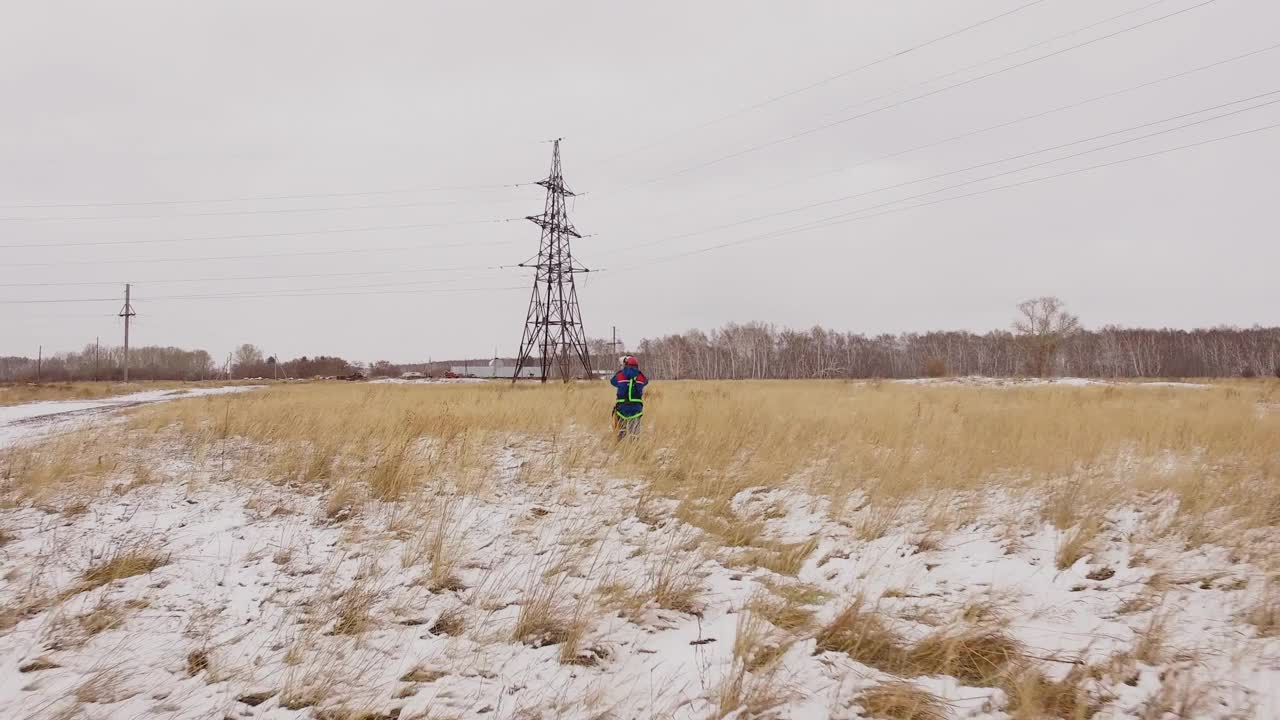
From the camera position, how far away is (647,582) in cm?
368

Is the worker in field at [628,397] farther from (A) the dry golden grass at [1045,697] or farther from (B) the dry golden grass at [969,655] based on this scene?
(A) the dry golden grass at [1045,697]

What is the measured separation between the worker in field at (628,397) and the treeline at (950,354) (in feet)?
216

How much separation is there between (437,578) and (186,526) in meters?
2.84

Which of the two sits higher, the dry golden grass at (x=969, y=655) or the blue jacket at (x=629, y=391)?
the blue jacket at (x=629, y=391)

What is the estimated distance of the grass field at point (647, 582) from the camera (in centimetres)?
259

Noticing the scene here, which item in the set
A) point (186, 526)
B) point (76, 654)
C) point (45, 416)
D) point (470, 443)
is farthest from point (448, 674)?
point (45, 416)

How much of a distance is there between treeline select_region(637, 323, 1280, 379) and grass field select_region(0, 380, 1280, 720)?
6697cm

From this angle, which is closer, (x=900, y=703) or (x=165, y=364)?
(x=900, y=703)

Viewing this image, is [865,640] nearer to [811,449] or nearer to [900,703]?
[900,703]

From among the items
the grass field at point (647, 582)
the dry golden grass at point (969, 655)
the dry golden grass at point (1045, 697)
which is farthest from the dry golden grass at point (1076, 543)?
the dry golden grass at point (1045, 697)

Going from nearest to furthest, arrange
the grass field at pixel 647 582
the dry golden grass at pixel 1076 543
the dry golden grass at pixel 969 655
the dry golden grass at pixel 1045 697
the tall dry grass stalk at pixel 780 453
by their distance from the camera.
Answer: the dry golden grass at pixel 1045 697
the grass field at pixel 647 582
the dry golden grass at pixel 969 655
the dry golden grass at pixel 1076 543
the tall dry grass stalk at pixel 780 453

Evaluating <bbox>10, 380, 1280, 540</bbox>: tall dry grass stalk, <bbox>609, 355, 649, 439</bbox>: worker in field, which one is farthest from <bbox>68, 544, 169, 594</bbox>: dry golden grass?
<bbox>609, 355, 649, 439</bbox>: worker in field

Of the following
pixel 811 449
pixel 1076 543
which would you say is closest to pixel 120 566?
pixel 1076 543

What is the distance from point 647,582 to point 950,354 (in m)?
101
